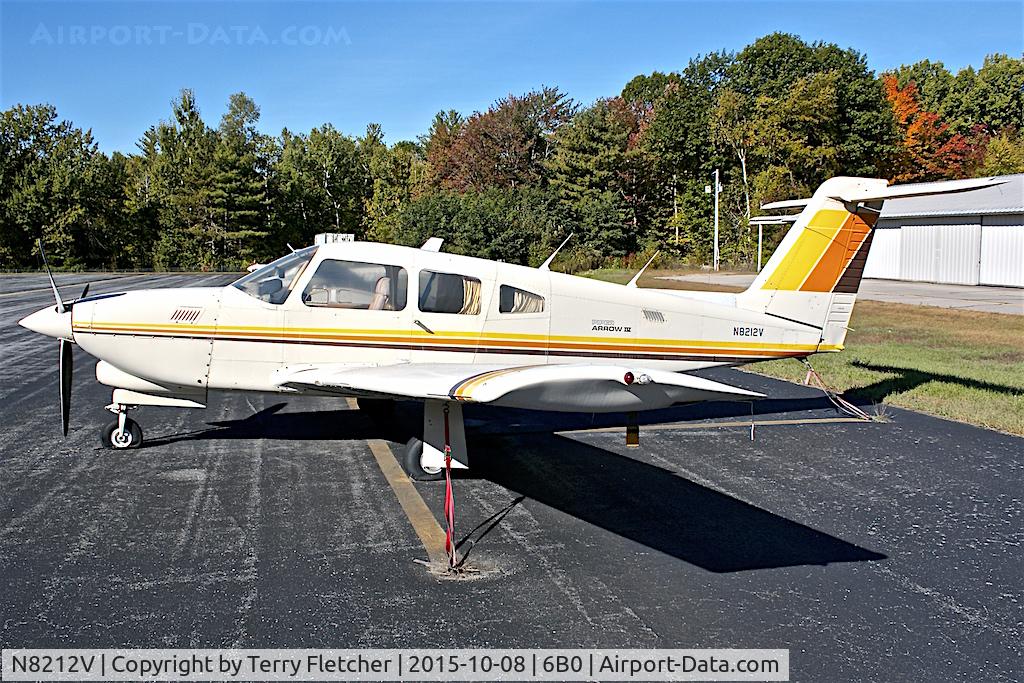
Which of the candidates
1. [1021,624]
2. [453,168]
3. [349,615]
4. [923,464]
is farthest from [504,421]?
[453,168]

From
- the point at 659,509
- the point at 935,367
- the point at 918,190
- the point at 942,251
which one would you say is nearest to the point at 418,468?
the point at 659,509

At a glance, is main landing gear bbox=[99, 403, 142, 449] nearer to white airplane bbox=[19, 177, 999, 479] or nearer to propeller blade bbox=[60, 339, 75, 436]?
white airplane bbox=[19, 177, 999, 479]

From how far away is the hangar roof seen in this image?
120 ft

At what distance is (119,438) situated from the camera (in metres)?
8.83

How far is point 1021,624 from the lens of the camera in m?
4.95

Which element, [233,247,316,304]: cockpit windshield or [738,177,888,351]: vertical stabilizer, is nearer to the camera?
[233,247,316,304]: cockpit windshield

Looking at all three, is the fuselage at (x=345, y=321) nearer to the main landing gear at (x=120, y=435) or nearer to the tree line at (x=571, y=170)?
the main landing gear at (x=120, y=435)

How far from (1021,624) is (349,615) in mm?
4135

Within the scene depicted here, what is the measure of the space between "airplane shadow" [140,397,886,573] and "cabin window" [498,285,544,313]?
5.38 feet

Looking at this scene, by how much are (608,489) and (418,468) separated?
188 cm

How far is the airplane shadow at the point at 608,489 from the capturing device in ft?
20.3

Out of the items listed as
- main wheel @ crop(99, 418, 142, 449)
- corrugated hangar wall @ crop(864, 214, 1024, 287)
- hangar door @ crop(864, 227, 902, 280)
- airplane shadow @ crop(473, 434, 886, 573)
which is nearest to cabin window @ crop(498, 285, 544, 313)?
airplane shadow @ crop(473, 434, 886, 573)

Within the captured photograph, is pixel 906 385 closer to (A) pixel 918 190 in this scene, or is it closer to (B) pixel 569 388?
(A) pixel 918 190

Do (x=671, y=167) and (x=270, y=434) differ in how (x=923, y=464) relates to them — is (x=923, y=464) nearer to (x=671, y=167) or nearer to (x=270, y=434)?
(x=270, y=434)
